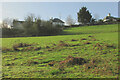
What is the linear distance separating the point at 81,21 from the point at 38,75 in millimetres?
70346

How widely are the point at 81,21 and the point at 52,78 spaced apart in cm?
7062

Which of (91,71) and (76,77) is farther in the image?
(91,71)

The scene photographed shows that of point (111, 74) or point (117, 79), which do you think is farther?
point (111, 74)

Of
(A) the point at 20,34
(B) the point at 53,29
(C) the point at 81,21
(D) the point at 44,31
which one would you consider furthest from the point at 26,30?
(C) the point at 81,21

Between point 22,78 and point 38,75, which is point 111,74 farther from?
point 22,78

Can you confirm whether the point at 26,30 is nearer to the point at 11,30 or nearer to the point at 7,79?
the point at 11,30

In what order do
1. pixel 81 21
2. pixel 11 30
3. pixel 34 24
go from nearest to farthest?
1. pixel 34 24
2. pixel 11 30
3. pixel 81 21

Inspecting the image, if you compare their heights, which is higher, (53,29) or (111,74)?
(53,29)

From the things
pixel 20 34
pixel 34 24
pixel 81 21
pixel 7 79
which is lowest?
pixel 7 79

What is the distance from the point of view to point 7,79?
6.07 meters

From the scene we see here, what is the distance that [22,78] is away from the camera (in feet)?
19.9

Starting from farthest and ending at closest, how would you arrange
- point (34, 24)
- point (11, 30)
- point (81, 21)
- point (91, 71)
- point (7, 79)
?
point (81, 21) → point (11, 30) → point (34, 24) → point (91, 71) → point (7, 79)

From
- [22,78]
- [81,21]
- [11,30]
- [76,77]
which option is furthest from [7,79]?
[81,21]

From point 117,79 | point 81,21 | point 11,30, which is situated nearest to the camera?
point 117,79
